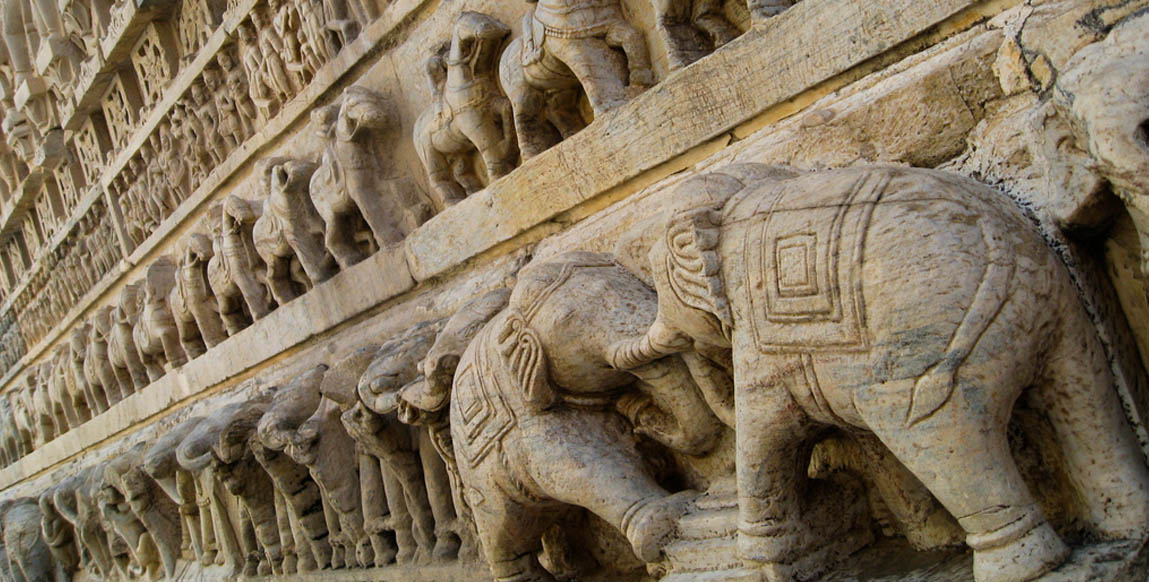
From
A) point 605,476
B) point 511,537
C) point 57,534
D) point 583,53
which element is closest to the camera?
point 605,476

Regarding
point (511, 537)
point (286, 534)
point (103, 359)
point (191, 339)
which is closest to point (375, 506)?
point (286, 534)

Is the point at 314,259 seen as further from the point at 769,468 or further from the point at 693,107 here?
the point at 769,468

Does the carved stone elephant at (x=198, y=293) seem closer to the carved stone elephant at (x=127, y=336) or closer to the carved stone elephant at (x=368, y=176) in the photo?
the carved stone elephant at (x=127, y=336)

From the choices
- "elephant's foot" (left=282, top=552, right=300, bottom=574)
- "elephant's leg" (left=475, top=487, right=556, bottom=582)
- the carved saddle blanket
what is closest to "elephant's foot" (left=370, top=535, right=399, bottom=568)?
"elephant's foot" (left=282, top=552, right=300, bottom=574)

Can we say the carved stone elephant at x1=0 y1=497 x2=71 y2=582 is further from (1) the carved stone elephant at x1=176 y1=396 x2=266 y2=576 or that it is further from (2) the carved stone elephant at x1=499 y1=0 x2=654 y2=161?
(2) the carved stone elephant at x1=499 y1=0 x2=654 y2=161

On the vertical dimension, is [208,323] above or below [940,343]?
above

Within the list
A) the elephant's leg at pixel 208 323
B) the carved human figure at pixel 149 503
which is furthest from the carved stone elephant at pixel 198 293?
the carved human figure at pixel 149 503

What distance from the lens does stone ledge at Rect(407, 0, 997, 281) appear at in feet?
8.02

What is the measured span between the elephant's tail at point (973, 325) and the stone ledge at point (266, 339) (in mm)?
2871

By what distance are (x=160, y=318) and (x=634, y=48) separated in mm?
4985

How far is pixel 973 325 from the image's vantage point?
170 cm

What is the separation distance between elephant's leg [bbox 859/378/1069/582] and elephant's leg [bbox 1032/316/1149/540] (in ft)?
0.38

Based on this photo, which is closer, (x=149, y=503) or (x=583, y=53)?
(x=583, y=53)

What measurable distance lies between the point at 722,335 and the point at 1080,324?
73 centimetres
